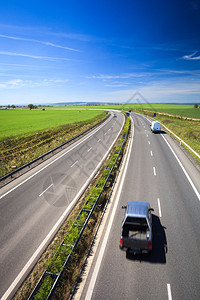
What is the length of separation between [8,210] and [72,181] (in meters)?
5.80

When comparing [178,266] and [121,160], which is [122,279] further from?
[121,160]

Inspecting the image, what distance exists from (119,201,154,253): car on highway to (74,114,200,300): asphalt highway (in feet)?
2.34

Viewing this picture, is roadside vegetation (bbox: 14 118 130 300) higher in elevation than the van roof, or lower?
lower

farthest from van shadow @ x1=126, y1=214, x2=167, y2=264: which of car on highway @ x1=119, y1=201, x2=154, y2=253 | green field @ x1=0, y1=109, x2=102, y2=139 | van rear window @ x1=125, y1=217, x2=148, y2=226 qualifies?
green field @ x1=0, y1=109, x2=102, y2=139

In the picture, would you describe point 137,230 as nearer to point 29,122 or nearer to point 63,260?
point 63,260

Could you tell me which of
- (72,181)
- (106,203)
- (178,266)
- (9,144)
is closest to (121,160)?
(72,181)

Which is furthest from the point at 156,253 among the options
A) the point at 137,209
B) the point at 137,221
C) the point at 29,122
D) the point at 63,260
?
the point at 29,122

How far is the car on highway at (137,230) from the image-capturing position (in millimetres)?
7455

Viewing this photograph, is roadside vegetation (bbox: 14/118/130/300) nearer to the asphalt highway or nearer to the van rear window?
the asphalt highway

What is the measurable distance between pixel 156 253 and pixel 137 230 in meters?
1.30

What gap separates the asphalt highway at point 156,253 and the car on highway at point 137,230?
2.34ft

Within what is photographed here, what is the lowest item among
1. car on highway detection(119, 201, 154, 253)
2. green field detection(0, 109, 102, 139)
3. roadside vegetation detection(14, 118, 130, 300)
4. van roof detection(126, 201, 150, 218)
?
roadside vegetation detection(14, 118, 130, 300)

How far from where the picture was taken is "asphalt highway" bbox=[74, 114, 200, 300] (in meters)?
6.35

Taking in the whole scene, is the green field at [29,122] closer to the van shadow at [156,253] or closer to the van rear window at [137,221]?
the van rear window at [137,221]
